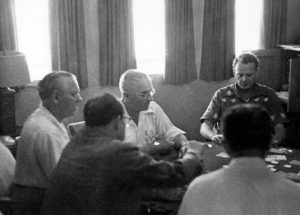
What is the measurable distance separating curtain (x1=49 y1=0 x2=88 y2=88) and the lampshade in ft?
2.73

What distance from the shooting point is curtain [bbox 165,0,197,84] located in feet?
19.0

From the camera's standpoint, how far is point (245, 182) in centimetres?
164

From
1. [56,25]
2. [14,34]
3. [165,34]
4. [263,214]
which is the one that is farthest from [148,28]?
[263,214]

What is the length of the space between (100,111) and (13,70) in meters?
2.69

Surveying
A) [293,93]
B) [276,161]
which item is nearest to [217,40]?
[293,93]

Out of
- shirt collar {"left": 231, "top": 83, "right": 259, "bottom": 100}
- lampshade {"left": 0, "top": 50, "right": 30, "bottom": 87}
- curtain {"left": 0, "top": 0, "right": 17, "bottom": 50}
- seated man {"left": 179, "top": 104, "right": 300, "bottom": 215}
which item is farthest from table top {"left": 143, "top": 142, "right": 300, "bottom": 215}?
curtain {"left": 0, "top": 0, "right": 17, "bottom": 50}

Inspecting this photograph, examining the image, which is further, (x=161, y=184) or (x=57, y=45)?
(x=57, y=45)

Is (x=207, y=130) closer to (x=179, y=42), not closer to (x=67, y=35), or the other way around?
(x=179, y=42)

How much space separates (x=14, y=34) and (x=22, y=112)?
0.89 metres

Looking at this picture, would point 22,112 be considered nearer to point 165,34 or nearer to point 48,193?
point 165,34

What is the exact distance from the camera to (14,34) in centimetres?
529

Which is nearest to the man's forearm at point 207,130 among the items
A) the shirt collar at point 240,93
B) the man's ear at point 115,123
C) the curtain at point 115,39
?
the shirt collar at point 240,93

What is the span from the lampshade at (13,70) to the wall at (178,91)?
94 centimetres

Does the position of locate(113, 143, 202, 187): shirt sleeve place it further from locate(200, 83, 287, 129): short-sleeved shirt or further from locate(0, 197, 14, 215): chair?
locate(200, 83, 287, 129): short-sleeved shirt
